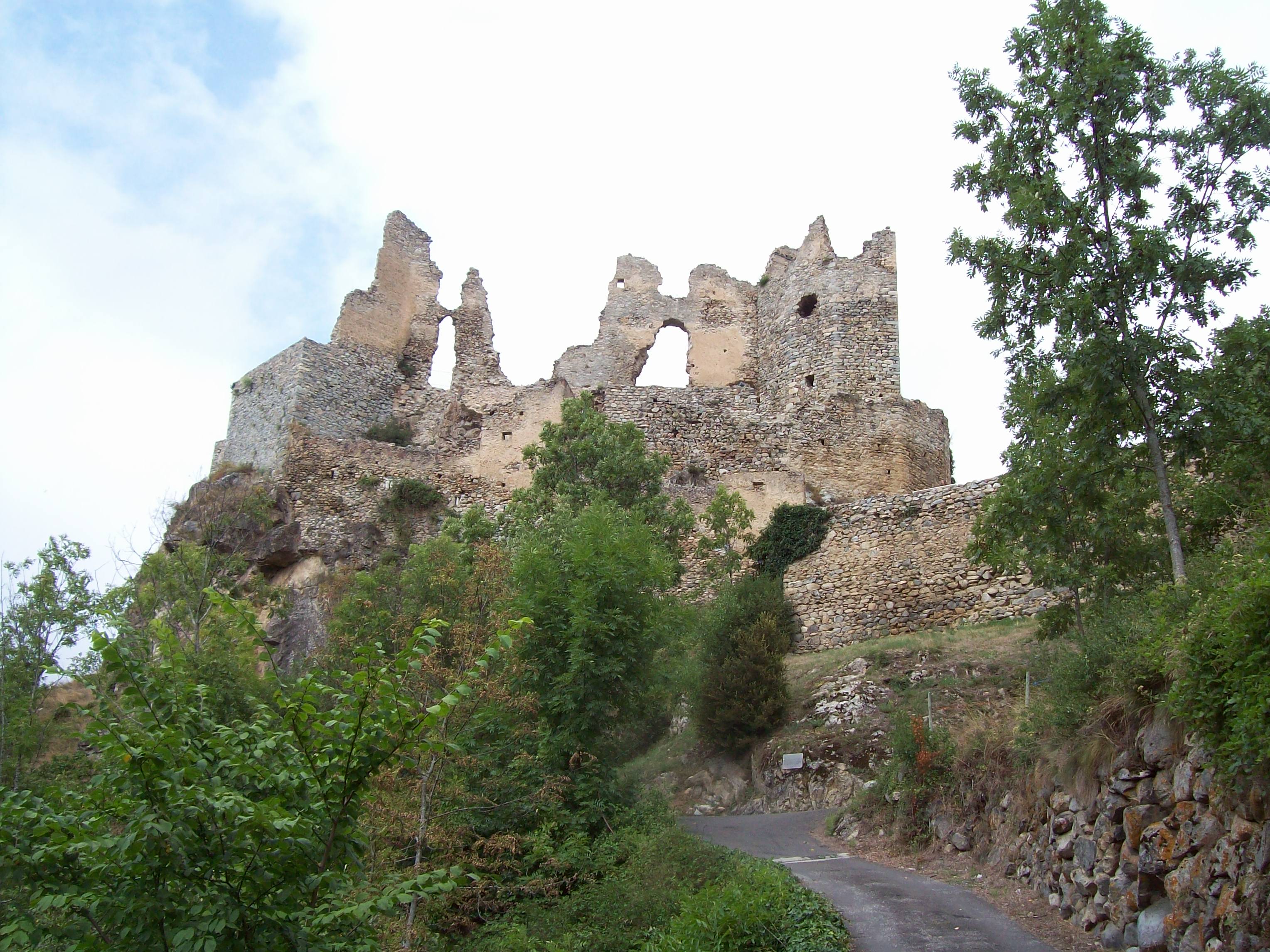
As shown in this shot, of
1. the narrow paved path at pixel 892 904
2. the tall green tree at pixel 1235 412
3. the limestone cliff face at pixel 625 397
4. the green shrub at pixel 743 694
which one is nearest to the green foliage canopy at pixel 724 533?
the limestone cliff face at pixel 625 397

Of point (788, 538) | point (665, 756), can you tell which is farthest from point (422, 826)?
point (788, 538)

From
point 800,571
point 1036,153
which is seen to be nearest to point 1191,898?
point 1036,153

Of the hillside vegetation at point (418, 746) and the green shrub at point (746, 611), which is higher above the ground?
the green shrub at point (746, 611)

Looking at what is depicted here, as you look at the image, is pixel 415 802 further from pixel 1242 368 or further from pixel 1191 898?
pixel 1242 368

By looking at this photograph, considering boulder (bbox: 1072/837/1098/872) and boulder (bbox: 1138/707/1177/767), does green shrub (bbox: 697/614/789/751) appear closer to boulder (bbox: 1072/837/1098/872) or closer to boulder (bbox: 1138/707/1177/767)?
boulder (bbox: 1072/837/1098/872)

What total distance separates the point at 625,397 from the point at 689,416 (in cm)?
210

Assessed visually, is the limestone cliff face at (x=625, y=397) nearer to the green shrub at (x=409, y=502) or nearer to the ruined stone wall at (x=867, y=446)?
the ruined stone wall at (x=867, y=446)

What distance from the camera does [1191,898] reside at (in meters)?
7.03

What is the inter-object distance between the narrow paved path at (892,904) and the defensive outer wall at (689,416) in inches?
376

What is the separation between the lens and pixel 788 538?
2397 centimetres

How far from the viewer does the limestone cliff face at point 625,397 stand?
97.2ft

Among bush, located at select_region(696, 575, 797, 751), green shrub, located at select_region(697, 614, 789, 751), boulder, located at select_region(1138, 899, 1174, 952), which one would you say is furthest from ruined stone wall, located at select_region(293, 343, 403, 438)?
boulder, located at select_region(1138, 899, 1174, 952)

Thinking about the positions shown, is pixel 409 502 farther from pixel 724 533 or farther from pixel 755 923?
pixel 755 923

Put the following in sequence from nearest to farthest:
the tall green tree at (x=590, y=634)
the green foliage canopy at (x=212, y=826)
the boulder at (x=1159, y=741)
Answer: the green foliage canopy at (x=212, y=826)
the boulder at (x=1159, y=741)
the tall green tree at (x=590, y=634)
